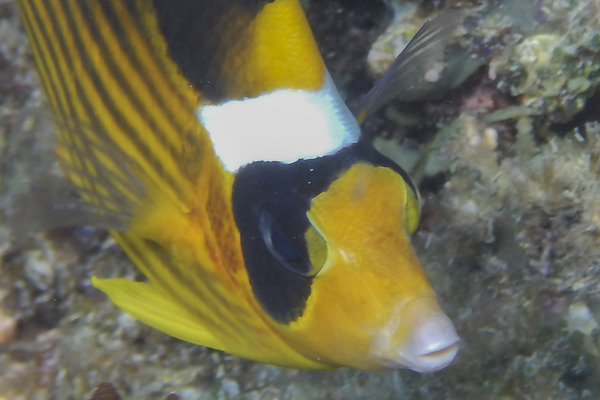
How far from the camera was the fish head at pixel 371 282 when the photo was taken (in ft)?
4.13

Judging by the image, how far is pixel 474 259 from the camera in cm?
245

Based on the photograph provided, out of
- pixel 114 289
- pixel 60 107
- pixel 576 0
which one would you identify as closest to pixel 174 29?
pixel 60 107

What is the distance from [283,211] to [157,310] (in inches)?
34.1

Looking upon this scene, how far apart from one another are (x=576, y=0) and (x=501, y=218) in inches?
37.4

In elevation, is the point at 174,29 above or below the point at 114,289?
above

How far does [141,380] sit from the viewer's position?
8.37 feet

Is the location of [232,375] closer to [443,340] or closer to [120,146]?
[120,146]

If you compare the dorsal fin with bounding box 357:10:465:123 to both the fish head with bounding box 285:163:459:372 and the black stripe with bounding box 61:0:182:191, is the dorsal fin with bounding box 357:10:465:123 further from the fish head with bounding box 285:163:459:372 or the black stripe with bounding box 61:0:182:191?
the black stripe with bounding box 61:0:182:191

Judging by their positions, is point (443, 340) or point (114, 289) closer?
point (443, 340)

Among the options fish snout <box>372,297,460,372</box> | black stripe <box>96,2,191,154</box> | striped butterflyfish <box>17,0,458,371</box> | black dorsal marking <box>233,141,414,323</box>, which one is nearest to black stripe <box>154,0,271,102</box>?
striped butterflyfish <box>17,0,458,371</box>

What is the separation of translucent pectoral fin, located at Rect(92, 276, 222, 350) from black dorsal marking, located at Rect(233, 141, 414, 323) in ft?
1.75

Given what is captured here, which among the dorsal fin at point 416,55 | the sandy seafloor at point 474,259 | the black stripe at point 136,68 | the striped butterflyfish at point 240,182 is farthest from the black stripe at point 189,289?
the dorsal fin at point 416,55

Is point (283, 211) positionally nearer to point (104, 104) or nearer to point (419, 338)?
point (419, 338)

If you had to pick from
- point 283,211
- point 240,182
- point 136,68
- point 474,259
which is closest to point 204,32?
point 136,68
